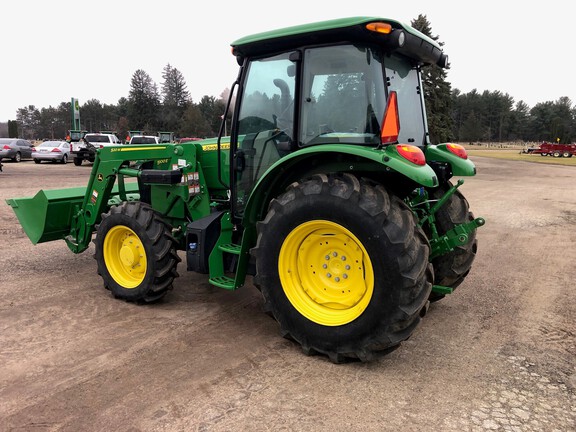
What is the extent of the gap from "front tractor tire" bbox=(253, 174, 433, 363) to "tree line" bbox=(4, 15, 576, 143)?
7797 centimetres

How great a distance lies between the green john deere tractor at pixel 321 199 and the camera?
3264mm

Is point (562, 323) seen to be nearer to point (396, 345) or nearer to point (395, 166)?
point (396, 345)

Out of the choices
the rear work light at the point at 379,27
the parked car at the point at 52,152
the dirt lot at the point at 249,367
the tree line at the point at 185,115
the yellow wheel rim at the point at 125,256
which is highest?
the tree line at the point at 185,115

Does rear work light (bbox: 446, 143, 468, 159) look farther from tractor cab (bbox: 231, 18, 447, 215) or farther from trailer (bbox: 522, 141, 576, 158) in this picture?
trailer (bbox: 522, 141, 576, 158)

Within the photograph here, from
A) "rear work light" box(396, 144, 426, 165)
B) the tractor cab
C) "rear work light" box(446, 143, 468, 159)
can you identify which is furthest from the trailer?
"rear work light" box(396, 144, 426, 165)

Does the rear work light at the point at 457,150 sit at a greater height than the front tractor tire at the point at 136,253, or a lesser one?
greater

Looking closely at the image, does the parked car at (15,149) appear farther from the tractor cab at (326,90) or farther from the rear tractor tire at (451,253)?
the rear tractor tire at (451,253)

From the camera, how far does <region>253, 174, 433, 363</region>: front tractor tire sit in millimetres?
3189

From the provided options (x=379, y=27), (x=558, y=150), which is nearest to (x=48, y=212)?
(x=379, y=27)

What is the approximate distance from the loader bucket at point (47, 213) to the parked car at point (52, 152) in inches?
847

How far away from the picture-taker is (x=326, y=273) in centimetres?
366

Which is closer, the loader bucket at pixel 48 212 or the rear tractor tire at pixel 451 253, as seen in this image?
the rear tractor tire at pixel 451 253

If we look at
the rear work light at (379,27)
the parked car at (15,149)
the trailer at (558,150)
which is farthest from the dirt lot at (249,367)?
the trailer at (558,150)

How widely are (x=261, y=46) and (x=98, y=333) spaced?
2941 mm
